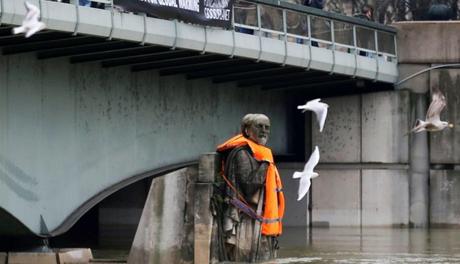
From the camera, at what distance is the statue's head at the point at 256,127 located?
25.8 meters

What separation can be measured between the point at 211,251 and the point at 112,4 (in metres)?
11.0

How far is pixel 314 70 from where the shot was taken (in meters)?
45.5

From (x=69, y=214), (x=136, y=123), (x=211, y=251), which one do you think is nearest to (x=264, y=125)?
(x=211, y=251)

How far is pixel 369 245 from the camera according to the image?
4138cm

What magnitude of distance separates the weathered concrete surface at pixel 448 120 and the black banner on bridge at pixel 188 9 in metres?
12.0

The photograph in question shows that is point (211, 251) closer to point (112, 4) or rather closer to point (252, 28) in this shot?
point (112, 4)

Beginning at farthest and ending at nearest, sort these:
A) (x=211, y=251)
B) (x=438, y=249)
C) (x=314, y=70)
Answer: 1. (x=314, y=70)
2. (x=438, y=249)
3. (x=211, y=251)

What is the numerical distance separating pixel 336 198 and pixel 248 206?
82.0ft

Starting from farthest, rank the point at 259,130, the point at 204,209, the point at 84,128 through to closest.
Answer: the point at 84,128 < the point at 259,130 < the point at 204,209

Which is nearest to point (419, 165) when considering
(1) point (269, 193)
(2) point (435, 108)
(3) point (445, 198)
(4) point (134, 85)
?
(3) point (445, 198)

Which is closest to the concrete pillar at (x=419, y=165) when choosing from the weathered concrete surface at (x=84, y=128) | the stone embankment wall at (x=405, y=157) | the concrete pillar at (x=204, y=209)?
the stone embankment wall at (x=405, y=157)

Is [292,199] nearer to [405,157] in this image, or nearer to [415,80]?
[405,157]

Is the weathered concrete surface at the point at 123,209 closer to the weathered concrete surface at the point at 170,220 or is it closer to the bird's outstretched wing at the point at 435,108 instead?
the bird's outstretched wing at the point at 435,108

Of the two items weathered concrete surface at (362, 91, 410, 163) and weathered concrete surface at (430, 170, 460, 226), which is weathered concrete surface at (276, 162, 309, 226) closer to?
weathered concrete surface at (362, 91, 410, 163)
